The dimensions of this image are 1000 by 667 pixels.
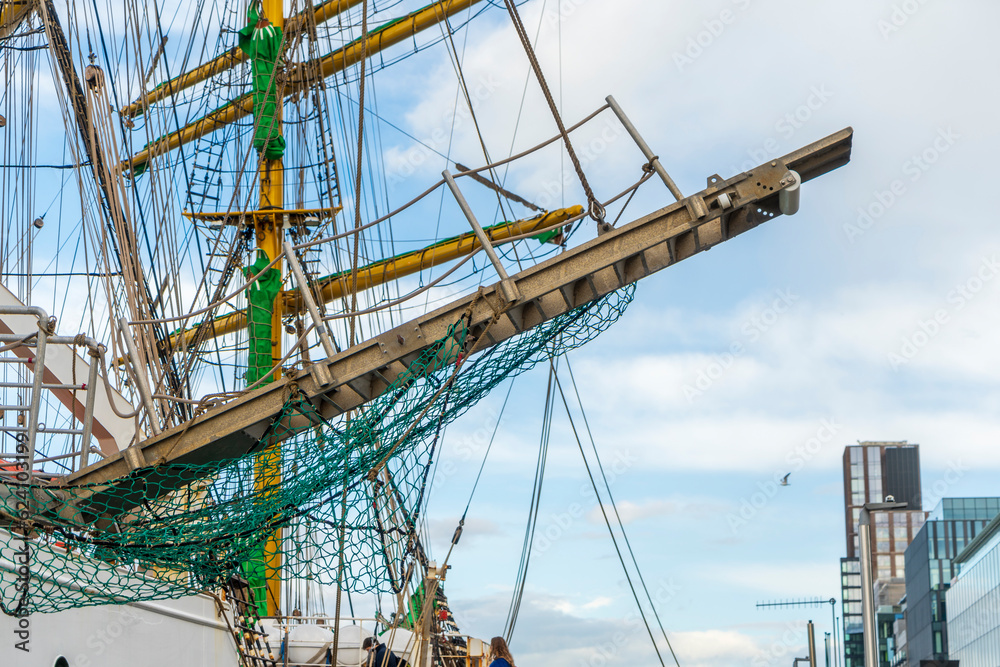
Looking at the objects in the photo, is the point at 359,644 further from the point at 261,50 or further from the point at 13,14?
the point at 261,50

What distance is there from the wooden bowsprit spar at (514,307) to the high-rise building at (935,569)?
2662 inches

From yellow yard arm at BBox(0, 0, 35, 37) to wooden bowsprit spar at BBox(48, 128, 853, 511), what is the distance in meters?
8.43

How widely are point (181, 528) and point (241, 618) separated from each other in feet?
18.3

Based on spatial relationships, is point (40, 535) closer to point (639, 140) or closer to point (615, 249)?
point (615, 249)

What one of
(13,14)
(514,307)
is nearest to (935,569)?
(13,14)

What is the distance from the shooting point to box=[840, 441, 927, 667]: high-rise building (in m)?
141

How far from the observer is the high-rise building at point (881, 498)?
464 ft

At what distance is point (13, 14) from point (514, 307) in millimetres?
10431

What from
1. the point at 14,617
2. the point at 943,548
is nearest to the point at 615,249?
the point at 14,617

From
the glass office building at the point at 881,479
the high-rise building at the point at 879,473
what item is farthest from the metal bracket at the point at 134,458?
the high-rise building at the point at 879,473

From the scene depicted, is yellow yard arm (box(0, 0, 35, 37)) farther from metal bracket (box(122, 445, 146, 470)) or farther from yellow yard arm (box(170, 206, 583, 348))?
metal bracket (box(122, 445, 146, 470))

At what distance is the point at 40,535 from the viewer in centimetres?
732

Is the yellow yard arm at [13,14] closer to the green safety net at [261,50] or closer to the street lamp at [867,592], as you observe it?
the green safety net at [261,50]

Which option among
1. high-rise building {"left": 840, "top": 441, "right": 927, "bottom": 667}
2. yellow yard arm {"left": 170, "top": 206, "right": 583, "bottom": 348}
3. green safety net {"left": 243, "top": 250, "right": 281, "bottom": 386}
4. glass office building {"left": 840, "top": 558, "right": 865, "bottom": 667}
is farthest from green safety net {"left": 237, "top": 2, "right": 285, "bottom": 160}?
high-rise building {"left": 840, "top": 441, "right": 927, "bottom": 667}
